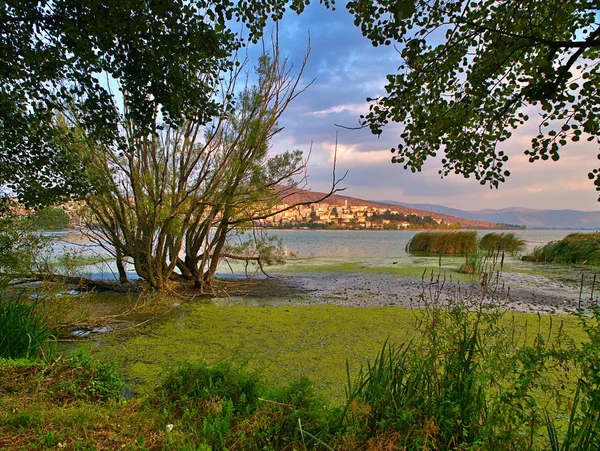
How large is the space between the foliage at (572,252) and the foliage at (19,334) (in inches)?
692

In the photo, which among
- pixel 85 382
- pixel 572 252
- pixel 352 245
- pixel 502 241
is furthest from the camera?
pixel 352 245

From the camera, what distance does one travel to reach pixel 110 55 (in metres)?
3.36

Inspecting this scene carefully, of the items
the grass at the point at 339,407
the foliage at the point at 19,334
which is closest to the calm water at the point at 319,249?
the foliage at the point at 19,334

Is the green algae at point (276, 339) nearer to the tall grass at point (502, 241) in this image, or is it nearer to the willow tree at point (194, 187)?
the willow tree at point (194, 187)

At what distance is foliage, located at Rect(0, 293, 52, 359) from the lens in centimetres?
379

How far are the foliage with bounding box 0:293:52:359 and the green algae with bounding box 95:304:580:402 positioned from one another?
73 cm

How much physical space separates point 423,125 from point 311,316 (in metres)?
4.55

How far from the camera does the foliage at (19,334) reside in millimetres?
3785

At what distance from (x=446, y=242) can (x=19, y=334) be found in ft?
64.7

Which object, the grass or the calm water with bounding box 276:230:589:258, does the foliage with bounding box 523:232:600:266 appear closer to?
the calm water with bounding box 276:230:589:258

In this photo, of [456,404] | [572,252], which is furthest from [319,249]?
[456,404]

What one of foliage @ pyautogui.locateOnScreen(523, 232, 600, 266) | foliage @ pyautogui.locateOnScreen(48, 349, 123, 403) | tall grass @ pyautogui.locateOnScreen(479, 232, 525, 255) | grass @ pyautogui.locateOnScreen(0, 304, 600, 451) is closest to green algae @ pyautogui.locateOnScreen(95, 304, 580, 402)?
foliage @ pyautogui.locateOnScreen(48, 349, 123, 403)

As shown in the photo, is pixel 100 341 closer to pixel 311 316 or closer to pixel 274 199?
pixel 311 316

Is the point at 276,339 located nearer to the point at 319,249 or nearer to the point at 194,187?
the point at 194,187
